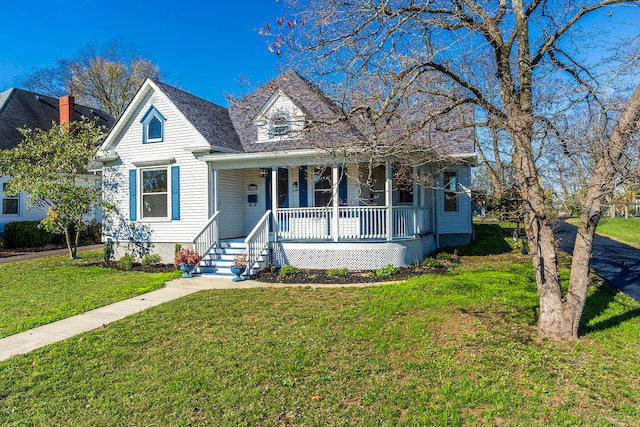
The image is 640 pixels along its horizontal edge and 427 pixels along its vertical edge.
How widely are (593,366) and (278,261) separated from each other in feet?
27.7

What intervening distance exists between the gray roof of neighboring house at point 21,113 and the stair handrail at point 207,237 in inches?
464

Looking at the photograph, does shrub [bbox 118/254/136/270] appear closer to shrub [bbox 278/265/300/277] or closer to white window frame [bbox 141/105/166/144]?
white window frame [bbox 141/105/166/144]

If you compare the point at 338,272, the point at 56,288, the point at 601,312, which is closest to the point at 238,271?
the point at 338,272

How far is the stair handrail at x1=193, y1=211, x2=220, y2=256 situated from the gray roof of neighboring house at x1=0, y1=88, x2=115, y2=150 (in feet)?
38.7

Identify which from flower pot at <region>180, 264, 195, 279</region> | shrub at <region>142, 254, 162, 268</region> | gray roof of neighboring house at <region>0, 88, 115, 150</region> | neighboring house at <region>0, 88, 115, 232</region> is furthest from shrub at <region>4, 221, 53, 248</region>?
flower pot at <region>180, 264, 195, 279</region>

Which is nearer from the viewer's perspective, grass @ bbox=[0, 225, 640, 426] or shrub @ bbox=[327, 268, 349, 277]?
grass @ bbox=[0, 225, 640, 426]

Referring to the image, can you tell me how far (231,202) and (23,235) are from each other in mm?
10968

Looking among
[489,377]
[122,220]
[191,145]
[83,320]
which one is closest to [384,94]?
[489,377]

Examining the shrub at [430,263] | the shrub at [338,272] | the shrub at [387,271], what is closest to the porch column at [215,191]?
the shrub at [338,272]

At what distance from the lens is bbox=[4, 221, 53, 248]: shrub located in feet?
59.3

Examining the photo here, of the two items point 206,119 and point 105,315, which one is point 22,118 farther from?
point 105,315

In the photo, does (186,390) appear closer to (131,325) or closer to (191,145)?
(131,325)

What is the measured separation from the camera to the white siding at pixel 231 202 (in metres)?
13.8

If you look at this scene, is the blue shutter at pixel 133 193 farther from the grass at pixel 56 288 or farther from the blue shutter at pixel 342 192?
the blue shutter at pixel 342 192
